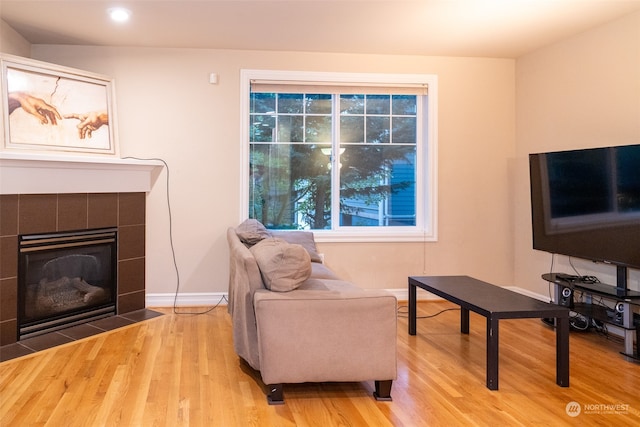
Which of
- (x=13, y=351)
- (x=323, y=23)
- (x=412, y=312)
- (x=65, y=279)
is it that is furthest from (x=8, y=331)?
(x=323, y=23)

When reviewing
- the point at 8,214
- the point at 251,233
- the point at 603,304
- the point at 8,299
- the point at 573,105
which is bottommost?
the point at 603,304

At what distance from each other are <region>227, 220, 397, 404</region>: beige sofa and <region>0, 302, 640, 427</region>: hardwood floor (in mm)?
158

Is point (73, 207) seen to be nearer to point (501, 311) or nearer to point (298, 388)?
point (298, 388)

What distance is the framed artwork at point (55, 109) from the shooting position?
344 cm

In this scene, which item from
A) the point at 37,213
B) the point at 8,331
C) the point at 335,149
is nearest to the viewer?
the point at 8,331

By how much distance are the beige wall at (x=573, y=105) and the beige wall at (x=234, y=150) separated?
6.0 inches

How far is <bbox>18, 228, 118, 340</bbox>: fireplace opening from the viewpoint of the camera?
3375 mm

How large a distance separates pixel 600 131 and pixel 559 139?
1.51ft

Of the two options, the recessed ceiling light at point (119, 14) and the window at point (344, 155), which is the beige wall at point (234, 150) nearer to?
the window at point (344, 155)

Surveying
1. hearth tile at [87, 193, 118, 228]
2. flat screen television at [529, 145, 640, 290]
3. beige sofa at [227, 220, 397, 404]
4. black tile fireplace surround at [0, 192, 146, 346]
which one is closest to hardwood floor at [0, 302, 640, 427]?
beige sofa at [227, 220, 397, 404]

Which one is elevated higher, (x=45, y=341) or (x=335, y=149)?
(x=335, y=149)

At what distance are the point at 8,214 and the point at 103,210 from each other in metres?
0.74

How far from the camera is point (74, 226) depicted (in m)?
3.65

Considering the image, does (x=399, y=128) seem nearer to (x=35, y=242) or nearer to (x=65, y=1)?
(x=65, y=1)
